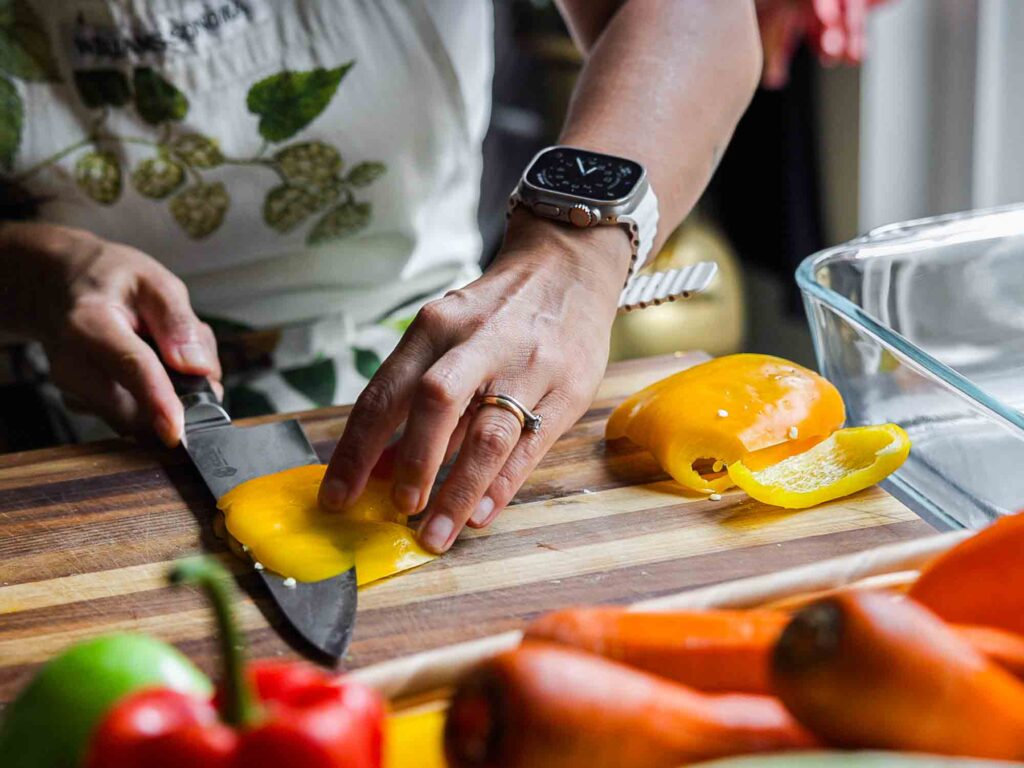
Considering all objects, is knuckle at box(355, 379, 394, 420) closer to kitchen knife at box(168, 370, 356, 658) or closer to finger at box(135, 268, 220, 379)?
kitchen knife at box(168, 370, 356, 658)

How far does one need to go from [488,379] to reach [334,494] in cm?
15

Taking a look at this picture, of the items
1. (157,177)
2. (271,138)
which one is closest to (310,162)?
(271,138)

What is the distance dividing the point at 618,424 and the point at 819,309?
0.67 ft

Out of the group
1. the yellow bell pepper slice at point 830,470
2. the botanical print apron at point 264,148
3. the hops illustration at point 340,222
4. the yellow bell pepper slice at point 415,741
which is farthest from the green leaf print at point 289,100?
the yellow bell pepper slice at point 415,741

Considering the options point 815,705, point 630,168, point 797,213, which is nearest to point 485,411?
point 630,168

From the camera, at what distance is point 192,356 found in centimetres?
110

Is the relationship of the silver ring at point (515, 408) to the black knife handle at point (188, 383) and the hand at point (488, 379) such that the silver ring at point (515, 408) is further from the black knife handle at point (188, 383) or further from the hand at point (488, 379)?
the black knife handle at point (188, 383)

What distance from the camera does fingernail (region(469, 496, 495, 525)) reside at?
89cm

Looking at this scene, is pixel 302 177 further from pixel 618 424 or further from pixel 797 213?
pixel 797 213

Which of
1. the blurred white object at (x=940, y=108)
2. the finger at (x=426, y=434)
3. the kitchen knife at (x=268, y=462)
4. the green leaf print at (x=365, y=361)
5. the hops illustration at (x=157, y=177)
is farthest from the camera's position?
the blurred white object at (x=940, y=108)

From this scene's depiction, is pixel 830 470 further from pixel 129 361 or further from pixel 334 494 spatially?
pixel 129 361

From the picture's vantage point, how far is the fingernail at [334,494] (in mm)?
888

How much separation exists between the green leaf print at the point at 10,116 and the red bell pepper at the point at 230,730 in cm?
94

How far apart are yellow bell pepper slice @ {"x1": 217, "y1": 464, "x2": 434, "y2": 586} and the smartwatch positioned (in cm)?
31
